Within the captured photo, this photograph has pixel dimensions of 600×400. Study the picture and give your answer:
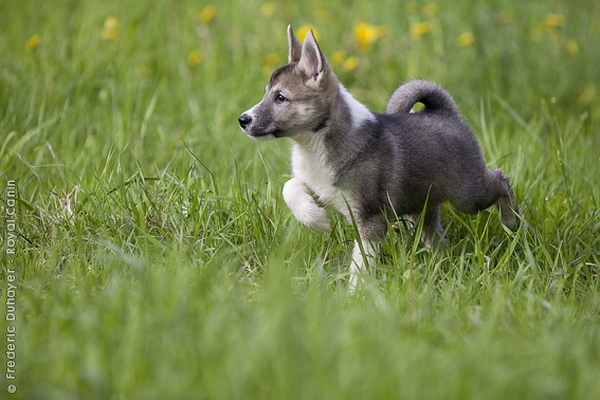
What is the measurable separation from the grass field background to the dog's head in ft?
1.48

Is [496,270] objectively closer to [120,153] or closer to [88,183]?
[120,153]

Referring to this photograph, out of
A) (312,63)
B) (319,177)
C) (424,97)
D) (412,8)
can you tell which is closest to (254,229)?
(319,177)

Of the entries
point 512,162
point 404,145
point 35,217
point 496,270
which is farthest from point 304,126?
point 512,162

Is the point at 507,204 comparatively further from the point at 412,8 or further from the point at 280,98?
the point at 412,8

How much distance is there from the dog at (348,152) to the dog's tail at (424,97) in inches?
9.7

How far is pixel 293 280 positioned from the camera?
3645 millimetres

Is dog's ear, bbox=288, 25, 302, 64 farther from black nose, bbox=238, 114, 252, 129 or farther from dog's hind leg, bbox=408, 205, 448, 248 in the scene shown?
dog's hind leg, bbox=408, 205, 448, 248

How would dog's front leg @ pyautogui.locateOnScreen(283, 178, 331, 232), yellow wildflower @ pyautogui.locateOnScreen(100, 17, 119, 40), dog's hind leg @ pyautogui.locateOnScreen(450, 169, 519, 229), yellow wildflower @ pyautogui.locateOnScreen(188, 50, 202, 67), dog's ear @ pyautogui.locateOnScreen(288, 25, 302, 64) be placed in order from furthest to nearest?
1. yellow wildflower @ pyautogui.locateOnScreen(188, 50, 202, 67)
2. yellow wildflower @ pyautogui.locateOnScreen(100, 17, 119, 40)
3. dog's hind leg @ pyautogui.locateOnScreen(450, 169, 519, 229)
4. dog's ear @ pyautogui.locateOnScreen(288, 25, 302, 64)
5. dog's front leg @ pyautogui.locateOnScreen(283, 178, 331, 232)

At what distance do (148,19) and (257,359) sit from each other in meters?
5.99

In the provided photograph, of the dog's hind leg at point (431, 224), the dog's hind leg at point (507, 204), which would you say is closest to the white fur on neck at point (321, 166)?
the dog's hind leg at point (431, 224)

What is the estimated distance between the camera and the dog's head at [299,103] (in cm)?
416

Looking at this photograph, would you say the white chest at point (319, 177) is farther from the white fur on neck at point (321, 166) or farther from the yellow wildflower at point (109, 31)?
the yellow wildflower at point (109, 31)

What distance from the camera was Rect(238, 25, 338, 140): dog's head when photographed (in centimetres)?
416

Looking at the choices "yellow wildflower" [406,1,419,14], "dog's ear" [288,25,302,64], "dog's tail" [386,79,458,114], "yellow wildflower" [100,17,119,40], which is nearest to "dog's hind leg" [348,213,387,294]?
"dog's tail" [386,79,458,114]
